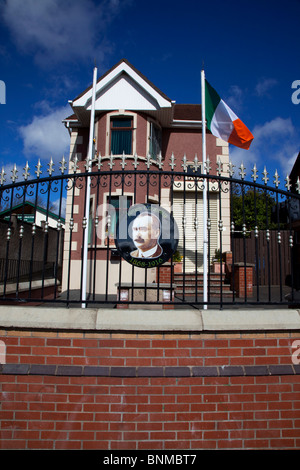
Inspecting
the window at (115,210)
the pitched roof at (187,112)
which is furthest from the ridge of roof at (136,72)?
the window at (115,210)

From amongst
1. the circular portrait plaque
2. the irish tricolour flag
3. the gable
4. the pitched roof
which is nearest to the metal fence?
the circular portrait plaque

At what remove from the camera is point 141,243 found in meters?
3.26

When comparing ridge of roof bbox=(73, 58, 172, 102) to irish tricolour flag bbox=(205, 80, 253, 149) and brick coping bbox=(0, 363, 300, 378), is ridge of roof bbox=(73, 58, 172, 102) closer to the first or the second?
irish tricolour flag bbox=(205, 80, 253, 149)

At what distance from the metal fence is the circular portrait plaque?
Result: 1 centimetres

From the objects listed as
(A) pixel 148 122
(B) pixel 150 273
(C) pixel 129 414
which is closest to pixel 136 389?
(C) pixel 129 414

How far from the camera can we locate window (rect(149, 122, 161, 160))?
11.9 metres

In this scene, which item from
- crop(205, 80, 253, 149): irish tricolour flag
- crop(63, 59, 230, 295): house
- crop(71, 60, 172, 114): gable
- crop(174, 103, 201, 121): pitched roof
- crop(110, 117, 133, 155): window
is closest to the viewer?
crop(205, 80, 253, 149): irish tricolour flag

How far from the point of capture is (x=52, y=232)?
13.9 m

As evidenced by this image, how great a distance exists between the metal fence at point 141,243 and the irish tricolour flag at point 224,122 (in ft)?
3.82

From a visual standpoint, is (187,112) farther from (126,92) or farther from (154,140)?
(126,92)

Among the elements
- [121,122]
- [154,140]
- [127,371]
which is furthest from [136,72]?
[127,371]

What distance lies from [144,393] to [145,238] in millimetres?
1546
